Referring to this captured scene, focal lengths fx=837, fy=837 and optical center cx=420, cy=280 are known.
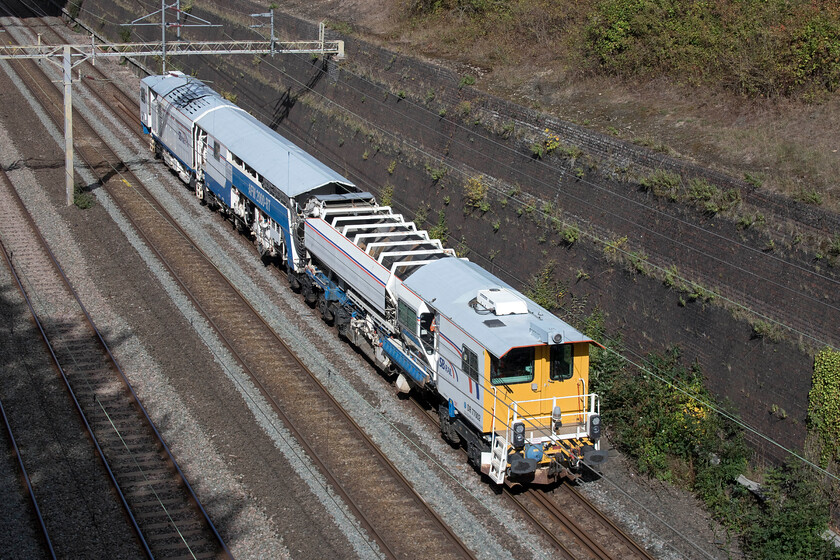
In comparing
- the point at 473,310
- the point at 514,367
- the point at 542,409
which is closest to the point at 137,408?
the point at 473,310

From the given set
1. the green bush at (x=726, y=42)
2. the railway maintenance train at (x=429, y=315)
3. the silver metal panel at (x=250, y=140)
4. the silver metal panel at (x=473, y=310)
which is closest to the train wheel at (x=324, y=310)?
the railway maintenance train at (x=429, y=315)

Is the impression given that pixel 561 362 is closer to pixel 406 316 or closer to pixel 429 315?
pixel 429 315

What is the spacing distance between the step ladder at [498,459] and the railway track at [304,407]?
1306mm

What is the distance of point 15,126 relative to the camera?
3525 cm

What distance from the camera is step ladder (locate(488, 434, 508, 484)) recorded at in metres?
14.9

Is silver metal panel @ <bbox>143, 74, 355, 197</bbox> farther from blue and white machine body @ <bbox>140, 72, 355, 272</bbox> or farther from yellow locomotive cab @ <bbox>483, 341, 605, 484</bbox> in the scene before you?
yellow locomotive cab @ <bbox>483, 341, 605, 484</bbox>

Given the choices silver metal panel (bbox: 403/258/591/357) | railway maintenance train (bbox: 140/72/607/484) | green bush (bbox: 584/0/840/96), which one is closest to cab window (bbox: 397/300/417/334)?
railway maintenance train (bbox: 140/72/607/484)

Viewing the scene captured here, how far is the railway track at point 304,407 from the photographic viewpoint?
1443 cm

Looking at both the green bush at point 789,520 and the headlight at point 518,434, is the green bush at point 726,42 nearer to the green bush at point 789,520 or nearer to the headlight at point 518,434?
the green bush at point 789,520

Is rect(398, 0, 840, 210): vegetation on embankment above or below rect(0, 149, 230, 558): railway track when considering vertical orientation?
above

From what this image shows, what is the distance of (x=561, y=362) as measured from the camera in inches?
598

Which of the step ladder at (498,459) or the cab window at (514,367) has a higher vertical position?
the cab window at (514,367)

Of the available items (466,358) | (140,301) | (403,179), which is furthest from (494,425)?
(403,179)

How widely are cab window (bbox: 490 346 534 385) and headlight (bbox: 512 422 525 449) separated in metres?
0.76
